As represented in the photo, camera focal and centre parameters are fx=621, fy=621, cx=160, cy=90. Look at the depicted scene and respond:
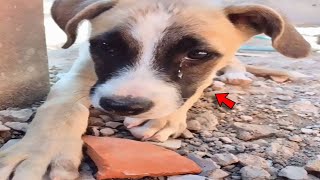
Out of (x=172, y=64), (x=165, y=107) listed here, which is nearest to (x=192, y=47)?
(x=172, y=64)

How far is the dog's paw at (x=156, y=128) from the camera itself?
2.34m

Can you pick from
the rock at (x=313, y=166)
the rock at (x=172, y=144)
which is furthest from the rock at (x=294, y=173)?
the rock at (x=172, y=144)

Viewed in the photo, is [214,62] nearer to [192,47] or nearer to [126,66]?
[192,47]

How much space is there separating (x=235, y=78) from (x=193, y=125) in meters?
0.74

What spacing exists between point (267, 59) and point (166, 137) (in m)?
1.92

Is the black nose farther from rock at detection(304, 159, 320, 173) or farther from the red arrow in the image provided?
the red arrow

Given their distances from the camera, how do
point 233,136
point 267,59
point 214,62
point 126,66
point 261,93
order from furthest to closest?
point 267,59
point 261,93
point 233,136
point 214,62
point 126,66

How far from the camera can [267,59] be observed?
4.11 metres

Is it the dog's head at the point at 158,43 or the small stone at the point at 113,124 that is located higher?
the dog's head at the point at 158,43

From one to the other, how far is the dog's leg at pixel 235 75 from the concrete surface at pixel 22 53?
1001 millimetres

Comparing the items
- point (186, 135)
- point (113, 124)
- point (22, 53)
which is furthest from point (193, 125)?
point (22, 53)

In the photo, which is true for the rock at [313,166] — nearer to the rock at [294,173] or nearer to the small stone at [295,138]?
the rock at [294,173]

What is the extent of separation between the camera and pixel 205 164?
7.20 ft

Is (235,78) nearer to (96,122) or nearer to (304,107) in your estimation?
(304,107)
